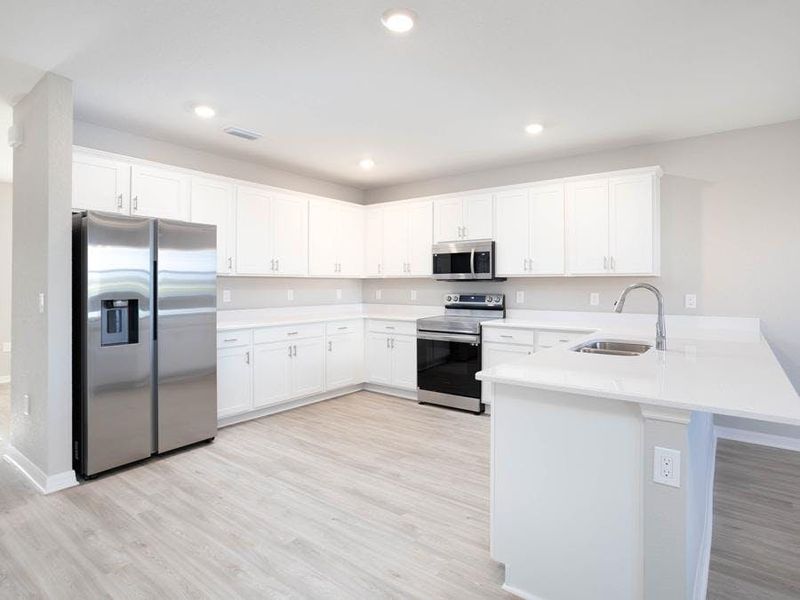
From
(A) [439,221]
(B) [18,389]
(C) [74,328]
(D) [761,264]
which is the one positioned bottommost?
(B) [18,389]

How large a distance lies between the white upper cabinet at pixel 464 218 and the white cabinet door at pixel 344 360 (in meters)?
1.53

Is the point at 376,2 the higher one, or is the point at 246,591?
the point at 376,2

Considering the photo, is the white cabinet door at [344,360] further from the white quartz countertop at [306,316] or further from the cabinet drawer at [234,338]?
the cabinet drawer at [234,338]

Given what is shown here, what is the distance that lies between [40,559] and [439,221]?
13.9 feet

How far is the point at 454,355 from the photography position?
183 inches

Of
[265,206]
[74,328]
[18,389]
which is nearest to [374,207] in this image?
[265,206]

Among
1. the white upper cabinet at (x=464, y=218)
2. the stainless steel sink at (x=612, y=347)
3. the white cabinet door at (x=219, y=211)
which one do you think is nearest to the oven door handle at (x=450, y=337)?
the white upper cabinet at (x=464, y=218)

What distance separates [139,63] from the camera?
2707mm

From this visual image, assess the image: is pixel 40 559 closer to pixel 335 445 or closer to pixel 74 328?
pixel 74 328

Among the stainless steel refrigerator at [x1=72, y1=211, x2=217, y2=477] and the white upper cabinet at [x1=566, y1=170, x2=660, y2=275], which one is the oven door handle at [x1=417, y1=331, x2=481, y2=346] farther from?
the stainless steel refrigerator at [x1=72, y1=211, x2=217, y2=477]

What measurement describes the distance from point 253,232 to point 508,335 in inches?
107

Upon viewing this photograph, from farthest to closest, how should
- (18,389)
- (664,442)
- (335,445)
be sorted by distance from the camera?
(335,445), (18,389), (664,442)

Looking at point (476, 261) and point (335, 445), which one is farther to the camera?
point (476, 261)

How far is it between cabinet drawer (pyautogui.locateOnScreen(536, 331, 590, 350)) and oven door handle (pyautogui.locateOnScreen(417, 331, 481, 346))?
0.60 meters
